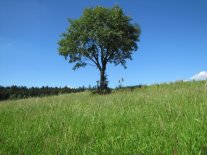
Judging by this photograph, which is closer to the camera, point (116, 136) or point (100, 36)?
point (116, 136)

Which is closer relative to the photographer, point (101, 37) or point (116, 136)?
point (116, 136)

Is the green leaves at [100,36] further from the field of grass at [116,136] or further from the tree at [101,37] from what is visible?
the field of grass at [116,136]

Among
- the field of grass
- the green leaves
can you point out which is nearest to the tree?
the green leaves

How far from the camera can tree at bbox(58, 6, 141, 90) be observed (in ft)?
143

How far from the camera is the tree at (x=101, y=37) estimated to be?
4344cm

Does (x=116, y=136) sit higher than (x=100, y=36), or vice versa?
(x=100, y=36)

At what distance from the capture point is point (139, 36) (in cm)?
4728

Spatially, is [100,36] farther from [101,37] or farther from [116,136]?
[116,136]

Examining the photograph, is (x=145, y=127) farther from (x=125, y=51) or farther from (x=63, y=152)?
(x=125, y=51)

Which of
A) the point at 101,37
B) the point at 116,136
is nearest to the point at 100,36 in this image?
the point at 101,37

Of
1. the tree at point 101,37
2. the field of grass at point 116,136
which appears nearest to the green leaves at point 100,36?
the tree at point 101,37

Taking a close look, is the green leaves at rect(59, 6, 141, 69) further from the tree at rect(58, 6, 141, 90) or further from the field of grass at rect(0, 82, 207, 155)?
the field of grass at rect(0, 82, 207, 155)

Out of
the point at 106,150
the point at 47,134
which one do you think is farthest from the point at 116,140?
the point at 47,134

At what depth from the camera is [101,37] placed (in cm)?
4328
